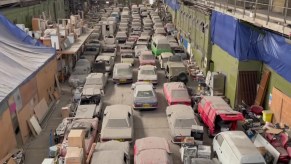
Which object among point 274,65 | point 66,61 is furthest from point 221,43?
point 66,61

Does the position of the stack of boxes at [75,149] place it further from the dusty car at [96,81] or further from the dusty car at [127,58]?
the dusty car at [127,58]

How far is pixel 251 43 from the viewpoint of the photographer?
19.2m

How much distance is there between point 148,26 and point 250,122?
Answer: 2992 cm

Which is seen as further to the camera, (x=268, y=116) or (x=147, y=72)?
(x=147, y=72)

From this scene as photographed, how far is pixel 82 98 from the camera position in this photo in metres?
20.0

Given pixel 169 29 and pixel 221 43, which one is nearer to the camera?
pixel 221 43

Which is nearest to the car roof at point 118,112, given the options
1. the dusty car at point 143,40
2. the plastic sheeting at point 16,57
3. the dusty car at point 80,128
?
the dusty car at point 80,128

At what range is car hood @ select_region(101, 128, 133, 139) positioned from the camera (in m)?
15.5

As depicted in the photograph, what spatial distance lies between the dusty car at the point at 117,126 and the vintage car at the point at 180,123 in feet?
6.83

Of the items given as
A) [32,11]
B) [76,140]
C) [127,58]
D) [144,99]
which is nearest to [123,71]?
[127,58]

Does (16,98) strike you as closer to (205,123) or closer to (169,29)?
(205,123)

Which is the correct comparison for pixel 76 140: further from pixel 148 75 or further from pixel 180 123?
pixel 148 75

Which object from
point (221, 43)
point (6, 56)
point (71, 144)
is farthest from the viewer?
point (221, 43)

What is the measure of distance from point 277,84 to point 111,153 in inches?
375
